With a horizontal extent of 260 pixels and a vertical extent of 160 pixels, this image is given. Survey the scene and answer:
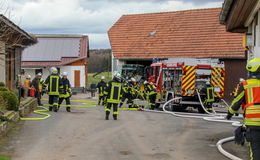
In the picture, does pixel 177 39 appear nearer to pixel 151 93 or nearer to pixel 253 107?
pixel 151 93

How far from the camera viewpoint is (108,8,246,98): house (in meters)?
27.1

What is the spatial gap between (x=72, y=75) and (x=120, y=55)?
35.4 feet

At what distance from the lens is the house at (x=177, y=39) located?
27109 millimetres

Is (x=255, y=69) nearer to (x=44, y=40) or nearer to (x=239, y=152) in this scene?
(x=239, y=152)

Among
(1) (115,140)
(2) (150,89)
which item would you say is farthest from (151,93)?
(1) (115,140)

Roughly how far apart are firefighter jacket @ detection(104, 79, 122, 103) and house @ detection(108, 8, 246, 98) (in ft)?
47.7

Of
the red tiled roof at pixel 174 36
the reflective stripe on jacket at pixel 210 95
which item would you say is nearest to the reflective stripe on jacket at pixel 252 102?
the reflective stripe on jacket at pixel 210 95

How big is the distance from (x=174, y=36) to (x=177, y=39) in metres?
0.56

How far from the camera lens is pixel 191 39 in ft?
99.2

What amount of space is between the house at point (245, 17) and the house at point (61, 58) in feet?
95.2

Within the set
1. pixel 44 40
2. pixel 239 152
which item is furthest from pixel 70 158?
pixel 44 40

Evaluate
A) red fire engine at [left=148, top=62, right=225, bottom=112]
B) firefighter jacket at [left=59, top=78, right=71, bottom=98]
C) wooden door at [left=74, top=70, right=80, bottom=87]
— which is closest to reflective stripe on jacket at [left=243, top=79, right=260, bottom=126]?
firefighter jacket at [left=59, top=78, right=71, bottom=98]

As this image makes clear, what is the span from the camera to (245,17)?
11172 mm

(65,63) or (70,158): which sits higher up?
(65,63)
